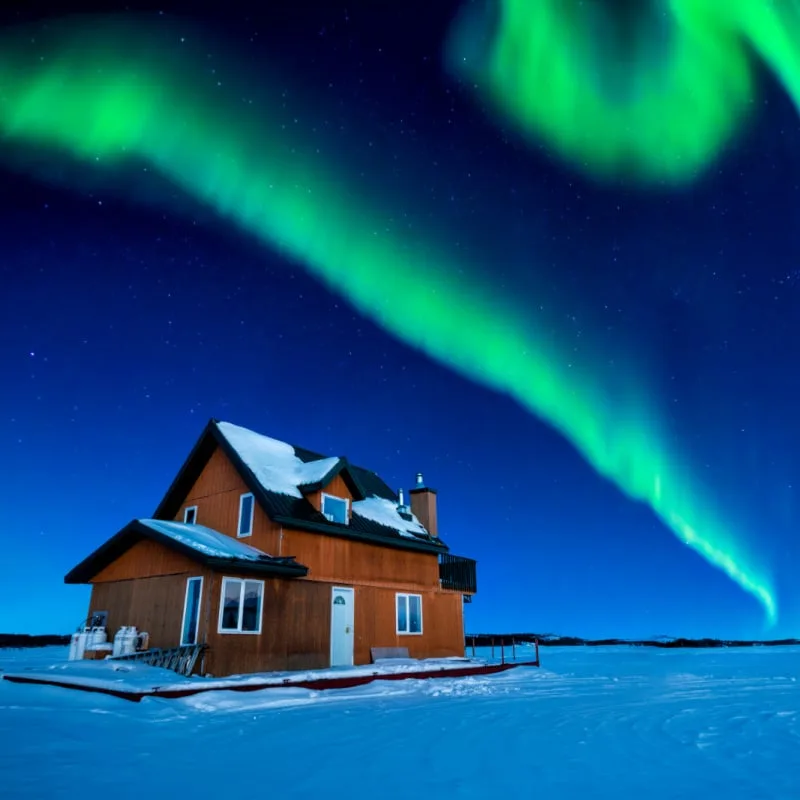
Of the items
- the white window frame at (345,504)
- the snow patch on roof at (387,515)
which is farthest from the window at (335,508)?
the snow patch on roof at (387,515)

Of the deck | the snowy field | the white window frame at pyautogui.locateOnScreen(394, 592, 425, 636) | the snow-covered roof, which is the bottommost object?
the snowy field

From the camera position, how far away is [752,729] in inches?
408

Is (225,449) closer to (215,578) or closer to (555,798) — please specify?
(215,578)

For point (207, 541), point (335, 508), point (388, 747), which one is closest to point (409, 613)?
point (335, 508)

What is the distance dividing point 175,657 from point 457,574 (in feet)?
46.4

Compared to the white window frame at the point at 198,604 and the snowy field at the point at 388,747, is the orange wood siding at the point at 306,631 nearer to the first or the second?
the white window frame at the point at 198,604

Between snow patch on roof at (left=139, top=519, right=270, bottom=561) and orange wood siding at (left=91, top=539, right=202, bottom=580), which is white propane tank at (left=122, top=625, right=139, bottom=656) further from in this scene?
snow patch on roof at (left=139, top=519, right=270, bottom=561)

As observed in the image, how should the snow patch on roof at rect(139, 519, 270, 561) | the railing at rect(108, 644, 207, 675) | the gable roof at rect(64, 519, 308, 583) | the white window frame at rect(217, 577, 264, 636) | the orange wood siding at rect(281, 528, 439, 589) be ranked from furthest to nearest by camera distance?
the orange wood siding at rect(281, 528, 439, 589) < the snow patch on roof at rect(139, 519, 270, 561) < the white window frame at rect(217, 577, 264, 636) < the gable roof at rect(64, 519, 308, 583) < the railing at rect(108, 644, 207, 675)

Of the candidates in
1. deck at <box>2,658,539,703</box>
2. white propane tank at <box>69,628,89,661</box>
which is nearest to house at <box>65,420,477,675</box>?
white propane tank at <box>69,628,89,661</box>

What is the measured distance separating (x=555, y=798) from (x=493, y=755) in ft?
7.31

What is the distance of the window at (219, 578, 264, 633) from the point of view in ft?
54.7

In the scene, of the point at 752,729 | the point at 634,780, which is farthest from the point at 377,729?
the point at 752,729

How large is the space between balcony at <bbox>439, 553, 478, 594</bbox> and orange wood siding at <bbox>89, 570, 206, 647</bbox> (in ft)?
38.7

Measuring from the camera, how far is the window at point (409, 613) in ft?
75.9
